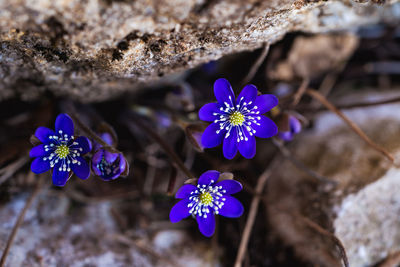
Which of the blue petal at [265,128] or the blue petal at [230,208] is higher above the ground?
the blue petal at [265,128]

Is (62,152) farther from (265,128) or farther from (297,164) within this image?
(297,164)

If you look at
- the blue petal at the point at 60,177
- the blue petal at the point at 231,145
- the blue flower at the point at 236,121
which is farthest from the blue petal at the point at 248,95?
the blue petal at the point at 60,177

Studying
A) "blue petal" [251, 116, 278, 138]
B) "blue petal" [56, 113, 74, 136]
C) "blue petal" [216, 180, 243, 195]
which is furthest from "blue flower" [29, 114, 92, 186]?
"blue petal" [251, 116, 278, 138]

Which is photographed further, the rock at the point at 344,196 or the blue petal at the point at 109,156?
the rock at the point at 344,196

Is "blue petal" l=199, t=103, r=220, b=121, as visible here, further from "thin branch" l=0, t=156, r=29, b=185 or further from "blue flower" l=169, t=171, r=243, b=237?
"thin branch" l=0, t=156, r=29, b=185

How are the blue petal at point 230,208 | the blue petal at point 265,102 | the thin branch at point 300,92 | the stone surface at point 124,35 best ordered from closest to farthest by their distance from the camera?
the stone surface at point 124,35
the blue petal at point 265,102
the blue petal at point 230,208
the thin branch at point 300,92

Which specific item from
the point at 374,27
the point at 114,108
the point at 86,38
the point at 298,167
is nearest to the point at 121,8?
the point at 86,38

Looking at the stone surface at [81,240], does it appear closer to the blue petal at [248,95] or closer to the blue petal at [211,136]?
the blue petal at [211,136]

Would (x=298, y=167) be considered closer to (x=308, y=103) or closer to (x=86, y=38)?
(x=308, y=103)
